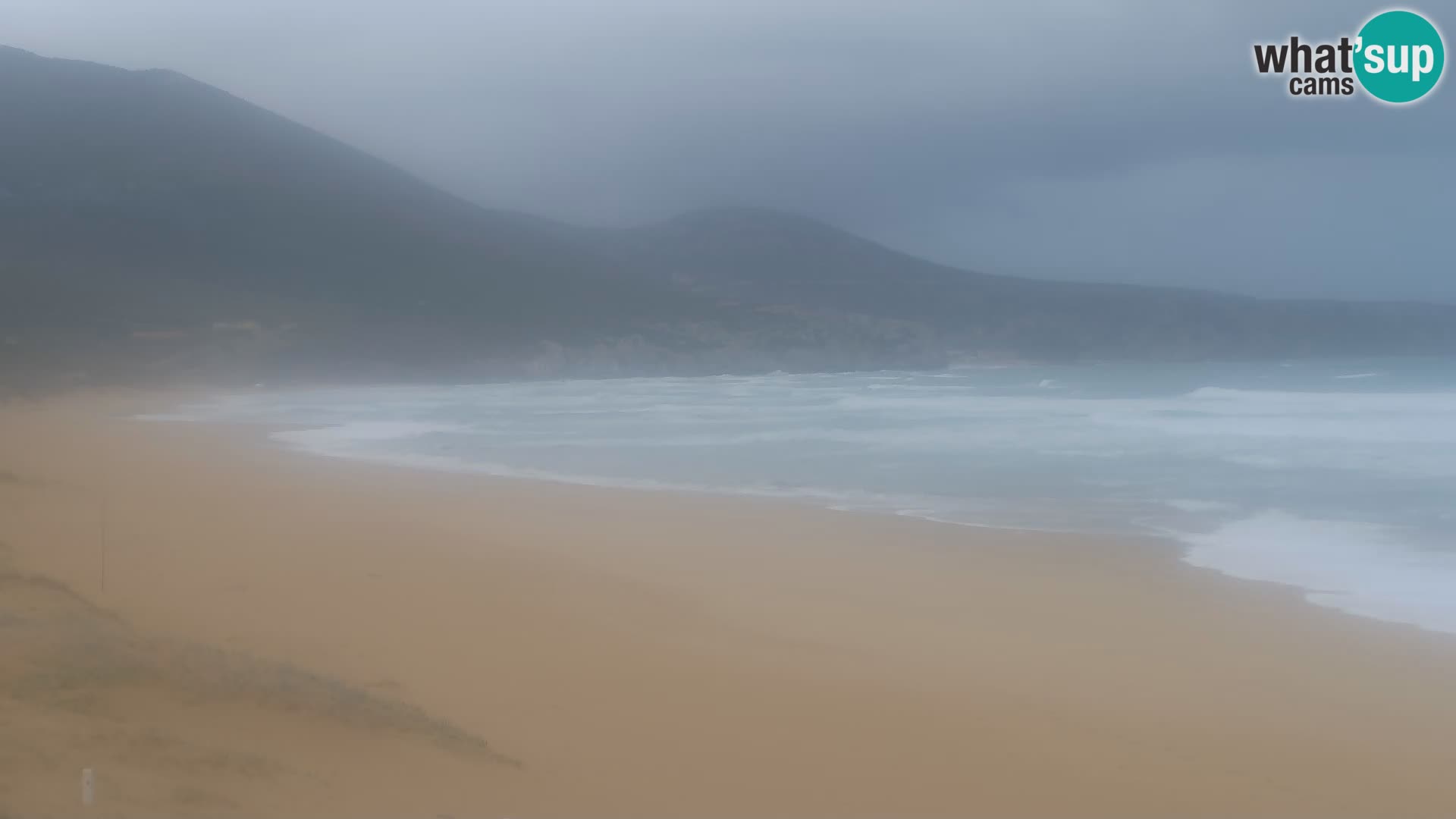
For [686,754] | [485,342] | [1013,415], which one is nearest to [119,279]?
[485,342]

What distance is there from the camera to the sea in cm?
899

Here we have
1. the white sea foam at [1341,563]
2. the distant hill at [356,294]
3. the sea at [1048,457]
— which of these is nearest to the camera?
the white sea foam at [1341,563]

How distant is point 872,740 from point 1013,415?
2095 centimetres

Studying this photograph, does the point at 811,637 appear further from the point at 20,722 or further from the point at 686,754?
the point at 20,722

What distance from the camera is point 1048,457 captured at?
1585cm

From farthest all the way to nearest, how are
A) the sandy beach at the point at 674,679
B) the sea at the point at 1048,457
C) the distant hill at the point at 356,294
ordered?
the distant hill at the point at 356,294 → the sea at the point at 1048,457 → the sandy beach at the point at 674,679

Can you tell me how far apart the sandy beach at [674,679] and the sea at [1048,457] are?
140 centimetres

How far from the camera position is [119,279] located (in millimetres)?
54312

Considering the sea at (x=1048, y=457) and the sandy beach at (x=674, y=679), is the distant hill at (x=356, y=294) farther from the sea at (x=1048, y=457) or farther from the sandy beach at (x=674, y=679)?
the sandy beach at (x=674, y=679)

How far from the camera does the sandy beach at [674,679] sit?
375cm

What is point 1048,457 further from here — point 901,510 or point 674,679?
point 674,679

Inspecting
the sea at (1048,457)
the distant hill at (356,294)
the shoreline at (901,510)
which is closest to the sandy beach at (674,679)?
the shoreline at (901,510)

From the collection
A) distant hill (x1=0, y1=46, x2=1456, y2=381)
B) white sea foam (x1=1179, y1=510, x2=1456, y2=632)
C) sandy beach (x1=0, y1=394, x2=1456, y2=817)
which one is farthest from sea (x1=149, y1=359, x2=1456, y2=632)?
distant hill (x1=0, y1=46, x2=1456, y2=381)

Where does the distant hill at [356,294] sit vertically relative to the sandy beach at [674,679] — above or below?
above
